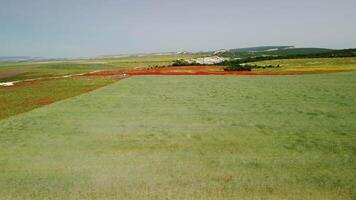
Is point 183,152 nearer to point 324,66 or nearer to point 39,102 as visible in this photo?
point 39,102

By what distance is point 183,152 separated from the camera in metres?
12.9

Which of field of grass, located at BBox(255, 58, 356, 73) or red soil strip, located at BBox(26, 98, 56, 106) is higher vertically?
field of grass, located at BBox(255, 58, 356, 73)

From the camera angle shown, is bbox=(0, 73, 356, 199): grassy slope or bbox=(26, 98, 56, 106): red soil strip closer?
bbox=(0, 73, 356, 199): grassy slope

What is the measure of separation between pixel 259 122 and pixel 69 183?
34.7 ft

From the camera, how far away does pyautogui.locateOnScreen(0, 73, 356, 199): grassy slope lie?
376 inches

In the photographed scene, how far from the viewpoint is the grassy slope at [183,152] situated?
9555mm

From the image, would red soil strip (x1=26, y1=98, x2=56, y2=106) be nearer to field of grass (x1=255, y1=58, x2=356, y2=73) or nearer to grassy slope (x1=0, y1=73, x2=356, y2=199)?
grassy slope (x1=0, y1=73, x2=356, y2=199)

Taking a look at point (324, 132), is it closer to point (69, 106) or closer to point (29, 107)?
point (69, 106)

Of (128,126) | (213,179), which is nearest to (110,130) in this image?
(128,126)

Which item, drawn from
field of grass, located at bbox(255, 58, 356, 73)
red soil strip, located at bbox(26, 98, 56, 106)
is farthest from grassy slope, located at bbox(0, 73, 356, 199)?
field of grass, located at bbox(255, 58, 356, 73)

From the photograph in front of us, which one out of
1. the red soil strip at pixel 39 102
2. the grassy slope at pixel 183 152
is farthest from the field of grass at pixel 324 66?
the red soil strip at pixel 39 102

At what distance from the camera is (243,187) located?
9492 millimetres

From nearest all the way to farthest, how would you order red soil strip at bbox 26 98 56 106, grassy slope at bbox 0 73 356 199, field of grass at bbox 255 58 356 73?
grassy slope at bbox 0 73 356 199, red soil strip at bbox 26 98 56 106, field of grass at bbox 255 58 356 73

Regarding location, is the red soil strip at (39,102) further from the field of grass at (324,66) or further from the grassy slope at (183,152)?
the field of grass at (324,66)
